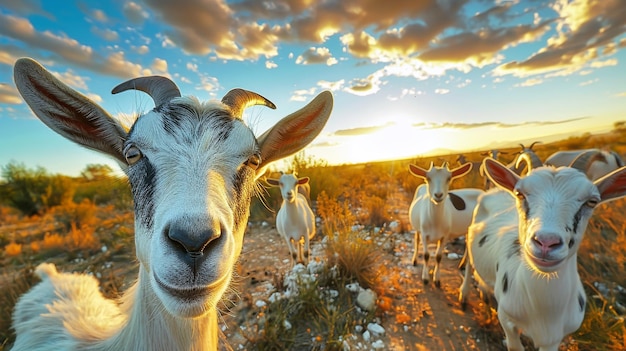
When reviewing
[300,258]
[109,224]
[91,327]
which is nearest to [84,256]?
[109,224]

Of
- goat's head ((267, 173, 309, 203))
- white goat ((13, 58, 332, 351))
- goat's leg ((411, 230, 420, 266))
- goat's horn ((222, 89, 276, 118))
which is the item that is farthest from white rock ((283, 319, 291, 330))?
goat's leg ((411, 230, 420, 266))

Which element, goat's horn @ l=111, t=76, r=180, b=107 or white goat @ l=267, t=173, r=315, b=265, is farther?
white goat @ l=267, t=173, r=315, b=265

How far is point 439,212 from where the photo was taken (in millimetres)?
5711

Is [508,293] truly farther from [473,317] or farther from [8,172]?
[8,172]

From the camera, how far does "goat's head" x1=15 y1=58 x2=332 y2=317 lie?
1172 millimetres

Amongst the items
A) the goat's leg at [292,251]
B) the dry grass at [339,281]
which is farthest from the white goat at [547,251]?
the goat's leg at [292,251]

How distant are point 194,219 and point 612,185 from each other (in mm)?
3745

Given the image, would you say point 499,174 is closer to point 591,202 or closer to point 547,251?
point 591,202

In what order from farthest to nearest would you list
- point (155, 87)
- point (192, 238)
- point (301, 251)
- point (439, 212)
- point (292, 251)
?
point (301, 251)
point (292, 251)
point (439, 212)
point (155, 87)
point (192, 238)

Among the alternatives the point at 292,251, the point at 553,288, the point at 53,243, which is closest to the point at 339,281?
the point at 292,251

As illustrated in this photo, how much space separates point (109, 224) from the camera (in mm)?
10547

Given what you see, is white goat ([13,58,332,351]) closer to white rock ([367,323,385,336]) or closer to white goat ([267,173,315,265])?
white rock ([367,323,385,336])

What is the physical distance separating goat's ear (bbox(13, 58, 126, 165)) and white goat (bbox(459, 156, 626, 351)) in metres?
3.55

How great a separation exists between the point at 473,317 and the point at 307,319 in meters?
2.77
